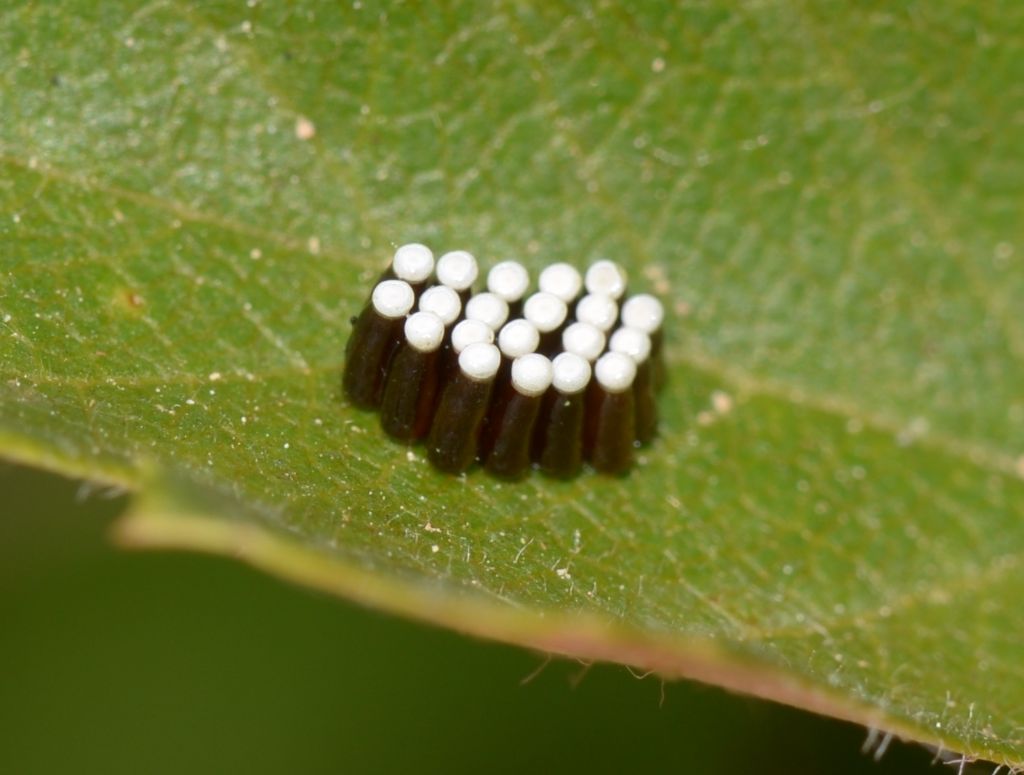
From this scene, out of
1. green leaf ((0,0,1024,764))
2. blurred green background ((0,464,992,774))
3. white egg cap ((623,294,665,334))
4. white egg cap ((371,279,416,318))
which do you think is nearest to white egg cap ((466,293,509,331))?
white egg cap ((371,279,416,318))

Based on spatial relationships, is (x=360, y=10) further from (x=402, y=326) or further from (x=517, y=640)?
(x=517, y=640)

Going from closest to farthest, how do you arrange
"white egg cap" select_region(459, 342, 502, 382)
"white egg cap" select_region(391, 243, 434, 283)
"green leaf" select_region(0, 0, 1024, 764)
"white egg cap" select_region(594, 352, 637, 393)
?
"green leaf" select_region(0, 0, 1024, 764) → "white egg cap" select_region(459, 342, 502, 382) → "white egg cap" select_region(391, 243, 434, 283) → "white egg cap" select_region(594, 352, 637, 393)

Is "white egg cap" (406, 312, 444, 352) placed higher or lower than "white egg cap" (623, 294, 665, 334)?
higher

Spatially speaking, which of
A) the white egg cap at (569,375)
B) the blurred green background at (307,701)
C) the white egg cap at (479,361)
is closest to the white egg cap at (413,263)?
the white egg cap at (479,361)

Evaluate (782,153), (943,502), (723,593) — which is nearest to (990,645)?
(943,502)

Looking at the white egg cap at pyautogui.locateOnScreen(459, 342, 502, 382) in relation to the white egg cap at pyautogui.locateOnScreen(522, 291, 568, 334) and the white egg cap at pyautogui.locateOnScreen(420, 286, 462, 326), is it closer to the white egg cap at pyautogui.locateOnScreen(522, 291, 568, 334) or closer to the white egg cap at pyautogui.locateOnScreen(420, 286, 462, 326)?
the white egg cap at pyautogui.locateOnScreen(420, 286, 462, 326)

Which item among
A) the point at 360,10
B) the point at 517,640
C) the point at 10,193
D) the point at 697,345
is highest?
the point at 360,10

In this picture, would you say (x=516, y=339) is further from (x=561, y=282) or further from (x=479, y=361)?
(x=561, y=282)
